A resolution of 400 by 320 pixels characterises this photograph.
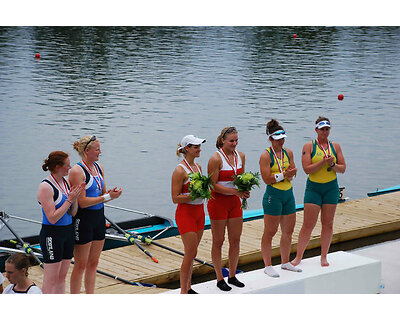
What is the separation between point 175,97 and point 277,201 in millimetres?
17629

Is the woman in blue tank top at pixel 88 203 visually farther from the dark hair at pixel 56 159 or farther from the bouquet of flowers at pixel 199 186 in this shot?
the bouquet of flowers at pixel 199 186

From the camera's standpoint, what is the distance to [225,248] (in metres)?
9.31

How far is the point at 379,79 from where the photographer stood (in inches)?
1037

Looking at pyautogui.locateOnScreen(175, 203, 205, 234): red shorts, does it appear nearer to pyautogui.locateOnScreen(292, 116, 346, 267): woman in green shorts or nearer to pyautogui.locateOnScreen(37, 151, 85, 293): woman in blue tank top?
pyautogui.locateOnScreen(37, 151, 85, 293): woman in blue tank top

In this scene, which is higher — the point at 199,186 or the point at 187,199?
the point at 199,186

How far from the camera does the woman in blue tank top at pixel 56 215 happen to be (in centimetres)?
523

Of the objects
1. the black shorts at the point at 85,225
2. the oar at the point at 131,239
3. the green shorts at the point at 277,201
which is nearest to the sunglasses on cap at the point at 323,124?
the green shorts at the point at 277,201

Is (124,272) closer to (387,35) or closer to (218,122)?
(218,122)

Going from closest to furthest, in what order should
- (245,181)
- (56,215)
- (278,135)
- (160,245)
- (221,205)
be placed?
1. (56,215)
2. (245,181)
3. (221,205)
4. (278,135)
5. (160,245)

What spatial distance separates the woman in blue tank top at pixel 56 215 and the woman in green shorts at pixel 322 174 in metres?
2.34

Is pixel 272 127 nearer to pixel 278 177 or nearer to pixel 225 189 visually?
pixel 278 177

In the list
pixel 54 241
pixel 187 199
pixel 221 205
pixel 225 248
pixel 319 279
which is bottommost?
pixel 225 248

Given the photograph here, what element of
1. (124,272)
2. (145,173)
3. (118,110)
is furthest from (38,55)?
(124,272)

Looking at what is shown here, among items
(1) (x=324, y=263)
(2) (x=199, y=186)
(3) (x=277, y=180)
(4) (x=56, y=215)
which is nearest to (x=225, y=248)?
(1) (x=324, y=263)
